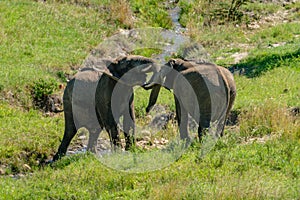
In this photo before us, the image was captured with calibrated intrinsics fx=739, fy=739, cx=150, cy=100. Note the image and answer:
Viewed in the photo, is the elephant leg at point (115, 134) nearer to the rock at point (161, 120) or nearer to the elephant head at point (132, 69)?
the elephant head at point (132, 69)

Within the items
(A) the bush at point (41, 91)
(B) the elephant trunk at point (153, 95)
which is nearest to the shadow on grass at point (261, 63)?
(A) the bush at point (41, 91)

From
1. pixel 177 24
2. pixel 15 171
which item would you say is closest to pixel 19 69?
pixel 15 171

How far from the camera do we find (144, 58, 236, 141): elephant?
42.7ft

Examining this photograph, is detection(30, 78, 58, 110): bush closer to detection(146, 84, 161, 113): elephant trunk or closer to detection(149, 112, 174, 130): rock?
detection(149, 112, 174, 130): rock

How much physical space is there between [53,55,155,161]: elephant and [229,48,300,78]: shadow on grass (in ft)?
21.3

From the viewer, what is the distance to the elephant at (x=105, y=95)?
536 inches

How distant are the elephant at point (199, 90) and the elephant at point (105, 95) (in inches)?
17.9

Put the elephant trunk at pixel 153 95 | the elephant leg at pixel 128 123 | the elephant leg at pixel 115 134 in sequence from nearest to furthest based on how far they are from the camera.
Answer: the elephant leg at pixel 115 134, the elephant leg at pixel 128 123, the elephant trunk at pixel 153 95

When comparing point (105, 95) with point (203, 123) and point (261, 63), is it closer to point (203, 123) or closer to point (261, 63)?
point (203, 123)

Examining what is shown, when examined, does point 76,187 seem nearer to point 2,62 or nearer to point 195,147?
point 195,147

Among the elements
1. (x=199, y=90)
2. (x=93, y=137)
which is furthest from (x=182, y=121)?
(x=93, y=137)

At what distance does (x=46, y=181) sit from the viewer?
11453 mm

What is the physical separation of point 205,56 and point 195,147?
1005cm

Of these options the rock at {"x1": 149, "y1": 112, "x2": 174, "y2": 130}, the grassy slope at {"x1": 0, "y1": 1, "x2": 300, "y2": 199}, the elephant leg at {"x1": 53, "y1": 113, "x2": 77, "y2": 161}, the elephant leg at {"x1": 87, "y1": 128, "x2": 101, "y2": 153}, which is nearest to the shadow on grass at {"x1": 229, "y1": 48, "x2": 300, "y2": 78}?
the grassy slope at {"x1": 0, "y1": 1, "x2": 300, "y2": 199}
